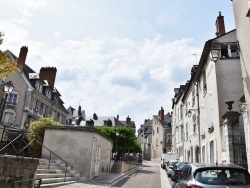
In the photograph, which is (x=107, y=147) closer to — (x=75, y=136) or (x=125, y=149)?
(x=75, y=136)

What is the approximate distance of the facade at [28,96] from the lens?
27625 millimetres

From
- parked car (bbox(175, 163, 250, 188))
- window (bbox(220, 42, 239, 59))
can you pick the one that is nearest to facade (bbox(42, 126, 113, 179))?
window (bbox(220, 42, 239, 59))

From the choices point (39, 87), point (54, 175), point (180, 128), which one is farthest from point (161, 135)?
point (54, 175)

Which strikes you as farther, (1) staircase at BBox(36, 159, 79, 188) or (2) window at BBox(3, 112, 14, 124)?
(2) window at BBox(3, 112, 14, 124)

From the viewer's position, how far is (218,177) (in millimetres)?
5098

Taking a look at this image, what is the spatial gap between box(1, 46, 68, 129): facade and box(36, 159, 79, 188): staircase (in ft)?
43.7

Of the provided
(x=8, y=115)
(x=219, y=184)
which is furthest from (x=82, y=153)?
(x=8, y=115)

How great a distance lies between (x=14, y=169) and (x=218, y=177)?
643 centimetres

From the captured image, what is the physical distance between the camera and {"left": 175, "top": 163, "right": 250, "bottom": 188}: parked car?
192 inches

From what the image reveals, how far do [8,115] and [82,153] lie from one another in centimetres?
1642

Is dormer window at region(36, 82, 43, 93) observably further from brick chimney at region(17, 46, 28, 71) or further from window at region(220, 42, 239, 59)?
window at region(220, 42, 239, 59)

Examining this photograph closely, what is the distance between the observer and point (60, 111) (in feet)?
127

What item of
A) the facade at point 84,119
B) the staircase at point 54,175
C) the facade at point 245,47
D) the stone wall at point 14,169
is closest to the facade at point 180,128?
the staircase at point 54,175

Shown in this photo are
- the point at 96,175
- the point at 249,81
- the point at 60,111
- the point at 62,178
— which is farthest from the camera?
the point at 60,111
